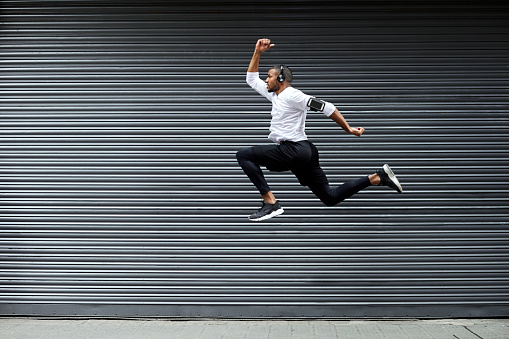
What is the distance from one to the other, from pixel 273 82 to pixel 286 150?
2.23ft

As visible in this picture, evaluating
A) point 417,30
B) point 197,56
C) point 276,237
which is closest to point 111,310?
point 276,237

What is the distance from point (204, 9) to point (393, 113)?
10.2 feet

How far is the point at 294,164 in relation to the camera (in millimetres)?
6246

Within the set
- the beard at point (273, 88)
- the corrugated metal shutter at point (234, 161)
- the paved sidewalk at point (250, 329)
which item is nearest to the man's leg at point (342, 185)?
the beard at point (273, 88)

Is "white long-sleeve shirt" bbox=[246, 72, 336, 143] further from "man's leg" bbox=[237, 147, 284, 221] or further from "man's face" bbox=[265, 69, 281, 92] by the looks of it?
"man's leg" bbox=[237, 147, 284, 221]

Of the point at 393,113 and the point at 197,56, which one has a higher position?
the point at 197,56

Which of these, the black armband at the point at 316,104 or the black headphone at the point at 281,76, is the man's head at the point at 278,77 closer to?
the black headphone at the point at 281,76

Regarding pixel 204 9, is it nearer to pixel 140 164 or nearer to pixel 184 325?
pixel 140 164

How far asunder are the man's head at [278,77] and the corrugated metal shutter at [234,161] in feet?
9.65

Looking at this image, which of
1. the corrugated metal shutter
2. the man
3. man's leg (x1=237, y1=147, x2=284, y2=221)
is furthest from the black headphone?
the corrugated metal shutter

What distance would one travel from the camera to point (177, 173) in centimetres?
909

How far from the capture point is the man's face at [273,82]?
20.0 ft

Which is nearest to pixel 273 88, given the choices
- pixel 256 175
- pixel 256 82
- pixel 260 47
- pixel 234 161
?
pixel 256 82

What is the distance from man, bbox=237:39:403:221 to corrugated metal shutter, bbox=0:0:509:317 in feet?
8.46
